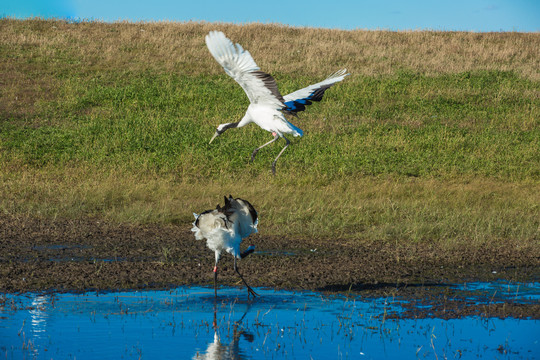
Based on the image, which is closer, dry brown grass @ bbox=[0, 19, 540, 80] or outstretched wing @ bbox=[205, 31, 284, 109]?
outstretched wing @ bbox=[205, 31, 284, 109]

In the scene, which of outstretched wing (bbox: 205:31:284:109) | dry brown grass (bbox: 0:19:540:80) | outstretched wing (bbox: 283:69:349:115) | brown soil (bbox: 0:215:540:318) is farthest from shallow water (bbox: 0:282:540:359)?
dry brown grass (bbox: 0:19:540:80)

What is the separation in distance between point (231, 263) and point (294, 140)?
40.3 ft

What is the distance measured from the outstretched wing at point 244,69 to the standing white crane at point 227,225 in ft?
5.90

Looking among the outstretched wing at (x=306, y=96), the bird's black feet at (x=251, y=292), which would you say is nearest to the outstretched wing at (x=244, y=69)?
the outstretched wing at (x=306, y=96)

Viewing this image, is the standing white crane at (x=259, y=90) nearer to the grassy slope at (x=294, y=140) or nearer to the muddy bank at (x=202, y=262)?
the muddy bank at (x=202, y=262)

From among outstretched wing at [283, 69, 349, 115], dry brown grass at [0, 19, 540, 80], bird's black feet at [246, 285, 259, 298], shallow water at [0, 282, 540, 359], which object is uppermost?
dry brown grass at [0, 19, 540, 80]

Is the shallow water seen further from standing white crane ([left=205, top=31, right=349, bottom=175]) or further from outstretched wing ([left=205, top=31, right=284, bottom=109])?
outstretched wing ([left=205, top=31, right=284, bottom=109])

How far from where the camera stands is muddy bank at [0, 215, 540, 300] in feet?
26.8

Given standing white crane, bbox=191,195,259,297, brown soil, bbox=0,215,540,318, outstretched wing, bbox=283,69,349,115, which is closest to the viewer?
standing white crane, bbox=191,195,259,297

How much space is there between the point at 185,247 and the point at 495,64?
25.5m

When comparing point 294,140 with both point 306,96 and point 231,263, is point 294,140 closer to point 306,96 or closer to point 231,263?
point 306,96

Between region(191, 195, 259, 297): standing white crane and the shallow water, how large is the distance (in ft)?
1.93

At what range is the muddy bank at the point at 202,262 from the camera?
26.8ft

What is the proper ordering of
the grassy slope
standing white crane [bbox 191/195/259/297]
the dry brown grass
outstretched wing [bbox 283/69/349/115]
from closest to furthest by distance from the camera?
Result: standing white crane [bbox 191/195/259/297], outstretched wing [bbox 283/69/349/115], the grassy slope, the dry brown grass
